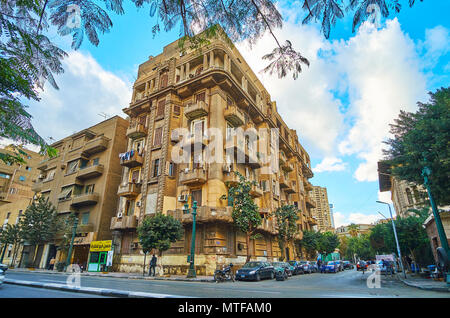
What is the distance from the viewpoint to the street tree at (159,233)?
20.0m

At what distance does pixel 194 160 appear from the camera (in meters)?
25.9

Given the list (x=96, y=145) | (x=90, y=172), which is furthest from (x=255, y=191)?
(x=96, y=145)

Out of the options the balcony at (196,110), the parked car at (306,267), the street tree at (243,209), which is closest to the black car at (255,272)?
the street tree at (243,209)

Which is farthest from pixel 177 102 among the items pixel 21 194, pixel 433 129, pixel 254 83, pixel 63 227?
pixel 21 194

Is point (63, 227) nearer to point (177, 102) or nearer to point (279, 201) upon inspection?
point (177, 102)

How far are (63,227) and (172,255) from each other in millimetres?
16374

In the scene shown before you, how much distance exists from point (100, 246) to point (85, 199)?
6.57m

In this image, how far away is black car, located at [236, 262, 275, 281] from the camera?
691 inches

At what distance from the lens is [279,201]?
35.2 m

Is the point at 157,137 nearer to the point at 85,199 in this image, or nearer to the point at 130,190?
the point at 130,190

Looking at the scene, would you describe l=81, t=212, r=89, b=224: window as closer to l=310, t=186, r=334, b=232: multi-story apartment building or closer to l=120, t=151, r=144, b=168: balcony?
l=120, t=151, r=144, b=168: balcony

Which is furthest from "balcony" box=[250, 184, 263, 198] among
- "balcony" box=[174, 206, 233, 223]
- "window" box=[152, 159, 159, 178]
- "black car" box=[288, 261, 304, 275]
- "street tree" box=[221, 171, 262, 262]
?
"window" box=[152, 159, 159, 178]

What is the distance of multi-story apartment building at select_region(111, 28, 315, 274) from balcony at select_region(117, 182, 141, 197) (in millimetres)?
102

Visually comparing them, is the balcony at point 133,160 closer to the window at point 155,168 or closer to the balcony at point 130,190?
the window at point 155,168
